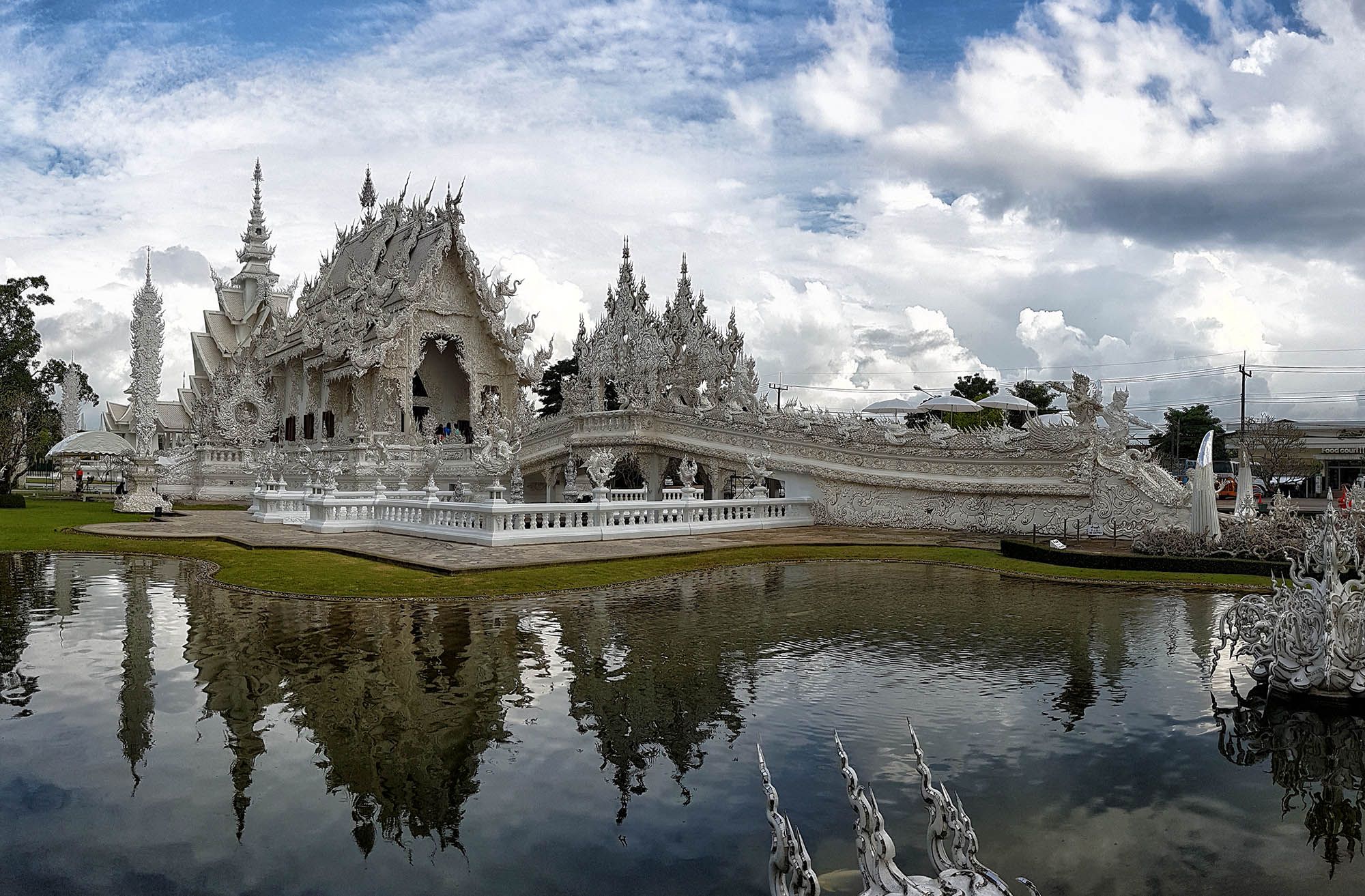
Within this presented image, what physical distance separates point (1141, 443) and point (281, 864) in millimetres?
21746

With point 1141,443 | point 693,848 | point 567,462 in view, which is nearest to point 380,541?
point 567,462

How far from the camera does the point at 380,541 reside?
1739cm

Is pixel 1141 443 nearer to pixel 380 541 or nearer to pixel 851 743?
pixel 380 541

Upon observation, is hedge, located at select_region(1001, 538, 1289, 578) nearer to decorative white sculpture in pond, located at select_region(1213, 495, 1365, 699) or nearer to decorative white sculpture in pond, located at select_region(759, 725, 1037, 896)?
decorative white sculpture in pond, located at select_region(1213, 495, 1365, 699)

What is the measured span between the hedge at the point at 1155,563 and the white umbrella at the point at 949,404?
50.7ft

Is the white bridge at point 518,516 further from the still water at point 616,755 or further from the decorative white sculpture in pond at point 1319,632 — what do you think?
the decorative white sculpture in pond at point 1319,632

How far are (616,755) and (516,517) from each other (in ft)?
39.8

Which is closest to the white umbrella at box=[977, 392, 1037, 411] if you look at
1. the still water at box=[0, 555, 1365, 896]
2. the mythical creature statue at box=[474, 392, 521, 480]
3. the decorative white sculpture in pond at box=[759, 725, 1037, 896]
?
the mythical creature statue at box=[474, 392, 521, 480]

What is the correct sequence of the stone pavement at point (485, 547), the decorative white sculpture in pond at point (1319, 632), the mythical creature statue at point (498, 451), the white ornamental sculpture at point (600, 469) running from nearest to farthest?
1. the decorative white sculpture in pond at point (1319, 632)
2. the stone pavement at point (485, 547)
3. the white ornamental sculpture at point (600, 469)
4. the mythical creature statue at point (498, 451)

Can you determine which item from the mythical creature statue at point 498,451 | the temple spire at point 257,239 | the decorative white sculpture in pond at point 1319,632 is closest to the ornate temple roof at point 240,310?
the temple spire at point 257,239

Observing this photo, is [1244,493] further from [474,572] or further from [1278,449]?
[1278,449]

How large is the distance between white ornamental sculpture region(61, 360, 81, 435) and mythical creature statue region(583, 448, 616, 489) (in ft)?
150

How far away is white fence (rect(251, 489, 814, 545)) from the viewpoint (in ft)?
56.6

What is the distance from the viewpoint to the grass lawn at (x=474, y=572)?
474 inches
